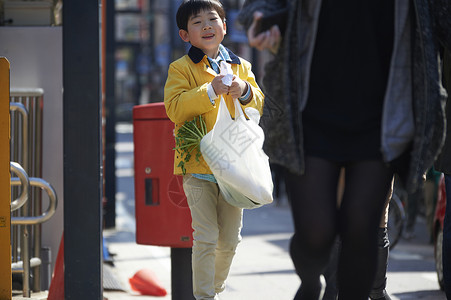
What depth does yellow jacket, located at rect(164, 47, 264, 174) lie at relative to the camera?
4.14 m

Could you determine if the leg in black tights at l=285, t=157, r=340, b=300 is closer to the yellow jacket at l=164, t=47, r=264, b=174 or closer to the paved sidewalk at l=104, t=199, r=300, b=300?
the yellow jacket at l=164, t=47, r=264, b=174

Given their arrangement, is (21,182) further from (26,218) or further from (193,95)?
(193,95)

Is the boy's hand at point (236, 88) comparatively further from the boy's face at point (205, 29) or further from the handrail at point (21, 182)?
the handrail at point (21, 182)

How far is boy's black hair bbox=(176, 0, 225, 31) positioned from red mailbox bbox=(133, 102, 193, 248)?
2.41 feet

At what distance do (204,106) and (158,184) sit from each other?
1.12 meters

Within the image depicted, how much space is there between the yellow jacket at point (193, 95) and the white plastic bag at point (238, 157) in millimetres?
115

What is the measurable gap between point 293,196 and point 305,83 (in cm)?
41

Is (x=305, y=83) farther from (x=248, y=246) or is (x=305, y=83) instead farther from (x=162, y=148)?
(x=248, y=246)

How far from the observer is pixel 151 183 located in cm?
516

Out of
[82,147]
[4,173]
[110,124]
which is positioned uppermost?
[110,124]

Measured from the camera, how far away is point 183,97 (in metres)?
4.17

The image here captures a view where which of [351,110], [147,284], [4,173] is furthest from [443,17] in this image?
[147,284]

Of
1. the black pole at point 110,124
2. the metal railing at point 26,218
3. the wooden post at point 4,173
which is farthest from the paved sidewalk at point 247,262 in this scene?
the wooden post at point 4,173

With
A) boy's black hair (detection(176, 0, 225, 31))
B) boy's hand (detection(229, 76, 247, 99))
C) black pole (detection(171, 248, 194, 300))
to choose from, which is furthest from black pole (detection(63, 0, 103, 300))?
black pole (detection(171, 248, 194, 300))
